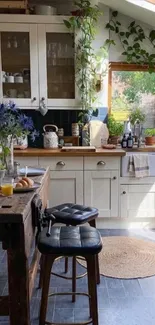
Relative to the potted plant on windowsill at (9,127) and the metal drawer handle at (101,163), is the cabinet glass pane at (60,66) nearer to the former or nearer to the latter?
the metal drawer handle at (101,163)

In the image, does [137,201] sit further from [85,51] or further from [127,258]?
[85,51]

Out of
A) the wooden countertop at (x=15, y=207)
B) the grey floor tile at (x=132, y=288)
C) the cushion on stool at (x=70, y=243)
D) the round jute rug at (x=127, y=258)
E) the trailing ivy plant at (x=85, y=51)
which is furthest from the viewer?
the trailing ivy plant at (x=85, y=51)

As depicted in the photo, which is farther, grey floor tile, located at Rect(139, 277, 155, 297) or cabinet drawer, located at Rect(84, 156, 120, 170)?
cabinet drawer, located at Rect(84, 156, 120, 170)

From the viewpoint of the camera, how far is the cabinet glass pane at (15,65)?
3562mm

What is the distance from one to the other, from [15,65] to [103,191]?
1806mm

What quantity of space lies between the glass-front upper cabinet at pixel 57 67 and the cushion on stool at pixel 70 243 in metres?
2.12

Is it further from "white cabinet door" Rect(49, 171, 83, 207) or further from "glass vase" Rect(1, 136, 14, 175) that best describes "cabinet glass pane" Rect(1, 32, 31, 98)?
"glass vase" Rect(1, 136, 14, 175)

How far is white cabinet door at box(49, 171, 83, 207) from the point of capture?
11.2 feet

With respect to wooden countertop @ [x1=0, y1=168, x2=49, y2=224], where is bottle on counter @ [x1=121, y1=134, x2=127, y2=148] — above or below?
above

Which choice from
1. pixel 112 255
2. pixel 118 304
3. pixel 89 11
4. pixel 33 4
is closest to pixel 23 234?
pixel 118 304

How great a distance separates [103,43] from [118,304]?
9.61ft

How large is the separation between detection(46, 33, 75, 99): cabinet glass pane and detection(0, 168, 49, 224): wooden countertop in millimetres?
2010

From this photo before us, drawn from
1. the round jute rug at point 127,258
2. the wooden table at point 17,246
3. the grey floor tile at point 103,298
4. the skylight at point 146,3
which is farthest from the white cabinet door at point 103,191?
the skylight at point 146,3

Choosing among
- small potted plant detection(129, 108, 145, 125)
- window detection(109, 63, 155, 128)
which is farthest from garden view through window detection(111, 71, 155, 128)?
small potted plant detection(129, 108, 145, 125)
